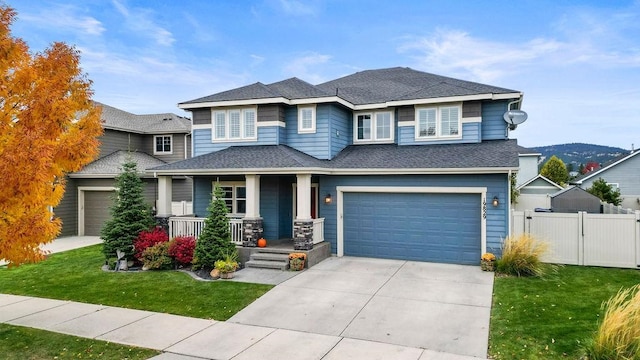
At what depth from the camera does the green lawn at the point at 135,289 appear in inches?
344

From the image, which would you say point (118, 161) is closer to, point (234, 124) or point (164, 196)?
point (164, 196)

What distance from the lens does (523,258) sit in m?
10.7

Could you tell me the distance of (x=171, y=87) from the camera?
89.4ft

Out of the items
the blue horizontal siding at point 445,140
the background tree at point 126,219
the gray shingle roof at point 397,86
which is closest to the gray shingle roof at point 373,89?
the gray shingle roof at point 397,86

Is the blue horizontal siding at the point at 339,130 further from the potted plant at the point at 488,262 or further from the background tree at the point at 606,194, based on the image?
the background tree at the point at 606,194

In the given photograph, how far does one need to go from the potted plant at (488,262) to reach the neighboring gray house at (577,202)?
9904mm

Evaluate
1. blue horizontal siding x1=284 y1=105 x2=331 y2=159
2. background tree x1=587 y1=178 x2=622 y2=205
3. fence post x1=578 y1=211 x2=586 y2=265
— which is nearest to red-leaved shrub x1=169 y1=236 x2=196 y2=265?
blue horizontal siding x1=284 y1=105 x2=331 y2=159

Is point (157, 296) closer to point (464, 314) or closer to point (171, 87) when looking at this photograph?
point (464, 314)

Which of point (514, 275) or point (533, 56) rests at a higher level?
point (533, 56)

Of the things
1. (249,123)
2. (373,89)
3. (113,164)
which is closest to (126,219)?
(249,123)

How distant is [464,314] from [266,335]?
384cm

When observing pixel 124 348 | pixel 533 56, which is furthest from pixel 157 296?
pixel 533 56

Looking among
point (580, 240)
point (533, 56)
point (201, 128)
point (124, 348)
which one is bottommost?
point (124, 348)

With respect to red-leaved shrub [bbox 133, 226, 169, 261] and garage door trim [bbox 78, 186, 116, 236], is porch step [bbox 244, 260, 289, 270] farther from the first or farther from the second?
garage door trim [bbox 78, 186, 116, 236]
